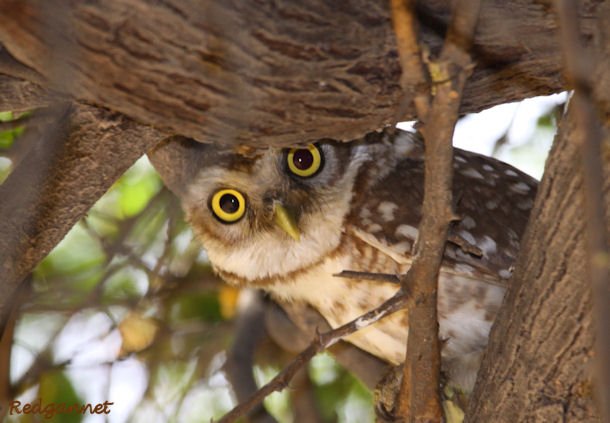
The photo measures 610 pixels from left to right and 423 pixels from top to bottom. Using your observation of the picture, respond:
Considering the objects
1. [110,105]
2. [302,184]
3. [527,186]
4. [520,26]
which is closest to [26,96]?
[110,105]

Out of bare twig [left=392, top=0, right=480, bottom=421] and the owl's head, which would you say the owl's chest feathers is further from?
bare twig [left=392, top=0, right=480, bottom=421]

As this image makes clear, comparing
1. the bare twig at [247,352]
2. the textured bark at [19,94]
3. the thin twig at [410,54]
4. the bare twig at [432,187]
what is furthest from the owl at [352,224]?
the thin twig at [410,54]

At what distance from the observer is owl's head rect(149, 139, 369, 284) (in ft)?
9.37

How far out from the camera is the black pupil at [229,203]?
3.01 meters

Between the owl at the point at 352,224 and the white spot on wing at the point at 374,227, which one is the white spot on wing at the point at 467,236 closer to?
the owl at the point at 352,224

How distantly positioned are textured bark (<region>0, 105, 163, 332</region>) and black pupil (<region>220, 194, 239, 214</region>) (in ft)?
2.04

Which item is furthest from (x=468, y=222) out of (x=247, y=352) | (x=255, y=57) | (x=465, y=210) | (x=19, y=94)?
(x=19, y=94)

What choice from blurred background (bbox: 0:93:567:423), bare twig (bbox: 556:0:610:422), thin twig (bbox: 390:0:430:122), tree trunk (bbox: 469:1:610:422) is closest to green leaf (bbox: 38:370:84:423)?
blurred background (bbox: 0:93:567:423)

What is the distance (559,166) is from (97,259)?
223 cm

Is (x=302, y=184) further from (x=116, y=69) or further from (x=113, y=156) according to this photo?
(x=116, y=69)

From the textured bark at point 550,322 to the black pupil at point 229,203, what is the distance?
4.03 feet

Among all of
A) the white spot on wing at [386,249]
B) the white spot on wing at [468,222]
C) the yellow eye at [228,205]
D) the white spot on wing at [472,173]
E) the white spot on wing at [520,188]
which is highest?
the white spot on wing at [520,188]

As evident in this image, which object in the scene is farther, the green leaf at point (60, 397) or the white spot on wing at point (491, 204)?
the green leaf at point (60, 397)

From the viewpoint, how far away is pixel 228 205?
302cm
